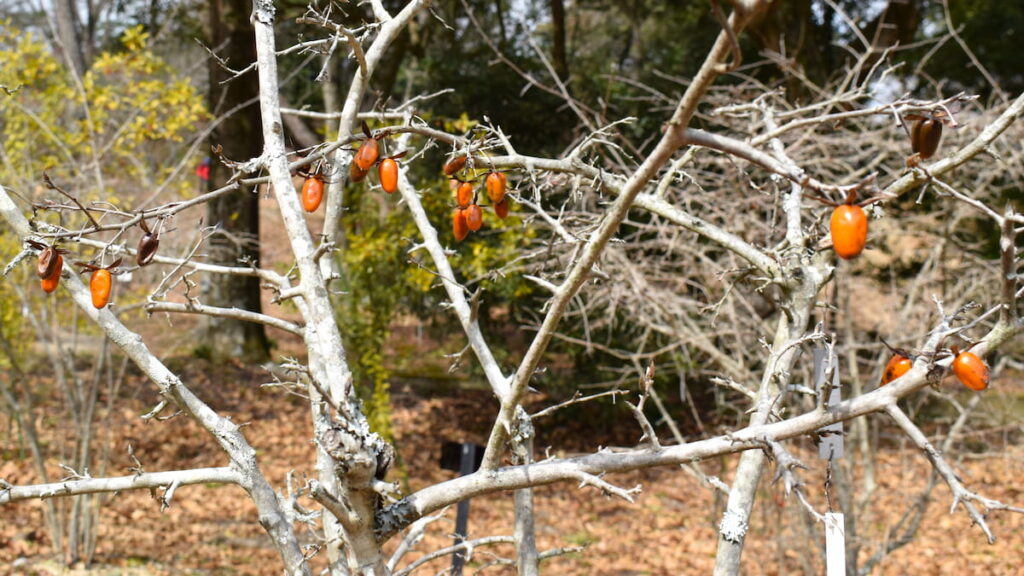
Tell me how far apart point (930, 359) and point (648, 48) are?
984 cm

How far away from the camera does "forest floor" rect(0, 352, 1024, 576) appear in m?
5.25

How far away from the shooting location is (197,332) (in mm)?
10164

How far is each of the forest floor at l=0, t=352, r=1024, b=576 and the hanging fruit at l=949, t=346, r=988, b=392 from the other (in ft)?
9.27

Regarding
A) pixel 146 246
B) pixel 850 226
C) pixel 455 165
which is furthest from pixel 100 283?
pixel 850 226

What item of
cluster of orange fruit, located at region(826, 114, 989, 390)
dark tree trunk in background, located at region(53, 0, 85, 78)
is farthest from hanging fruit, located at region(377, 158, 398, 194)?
dark tree trunk in background, located at region(53, 0, 85, 78)

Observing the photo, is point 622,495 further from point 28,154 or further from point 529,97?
point 529,97

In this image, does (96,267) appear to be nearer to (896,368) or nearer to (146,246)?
(146,246)

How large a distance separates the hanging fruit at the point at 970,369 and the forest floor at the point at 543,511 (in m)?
2.82

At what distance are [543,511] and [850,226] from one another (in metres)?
6.07

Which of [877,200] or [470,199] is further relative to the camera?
[470,199]

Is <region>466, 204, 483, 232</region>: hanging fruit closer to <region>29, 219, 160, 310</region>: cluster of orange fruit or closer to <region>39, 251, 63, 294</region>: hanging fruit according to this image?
<region>29, 219, 160, 310</region>: cluster of orange fruit

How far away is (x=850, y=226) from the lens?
1227 millimetres

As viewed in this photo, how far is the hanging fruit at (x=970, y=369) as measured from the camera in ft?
4.55

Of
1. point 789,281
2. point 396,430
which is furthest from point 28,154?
point 789,281
